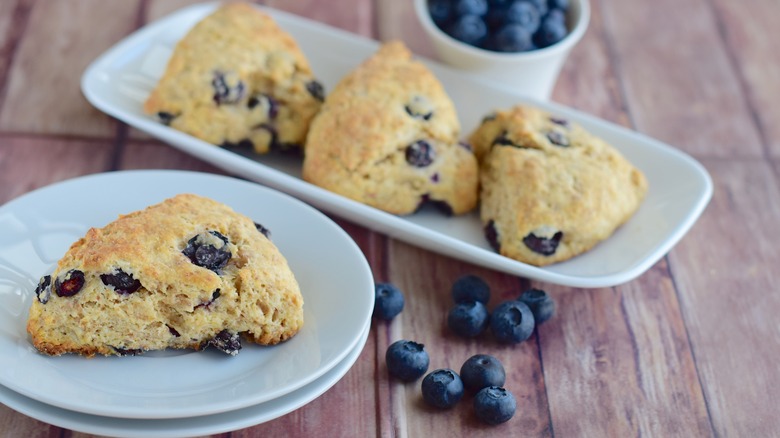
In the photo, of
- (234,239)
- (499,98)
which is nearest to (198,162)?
(234,239)

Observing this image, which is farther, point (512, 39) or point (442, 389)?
point (512, 39)

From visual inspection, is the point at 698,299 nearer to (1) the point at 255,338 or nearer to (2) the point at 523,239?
(2) the point at 523,239

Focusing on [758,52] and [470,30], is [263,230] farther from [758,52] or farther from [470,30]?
[758,52]

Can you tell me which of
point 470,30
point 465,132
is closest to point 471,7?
point 470,30

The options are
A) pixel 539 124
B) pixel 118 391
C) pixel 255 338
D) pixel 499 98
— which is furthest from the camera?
pixel 499 98

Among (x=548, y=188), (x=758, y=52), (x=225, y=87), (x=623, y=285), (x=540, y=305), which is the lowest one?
(x=758, y=52)

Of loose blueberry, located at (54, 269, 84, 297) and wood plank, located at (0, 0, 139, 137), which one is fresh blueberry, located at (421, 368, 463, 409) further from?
wood plank, located at (0, 0, 139, 137)
